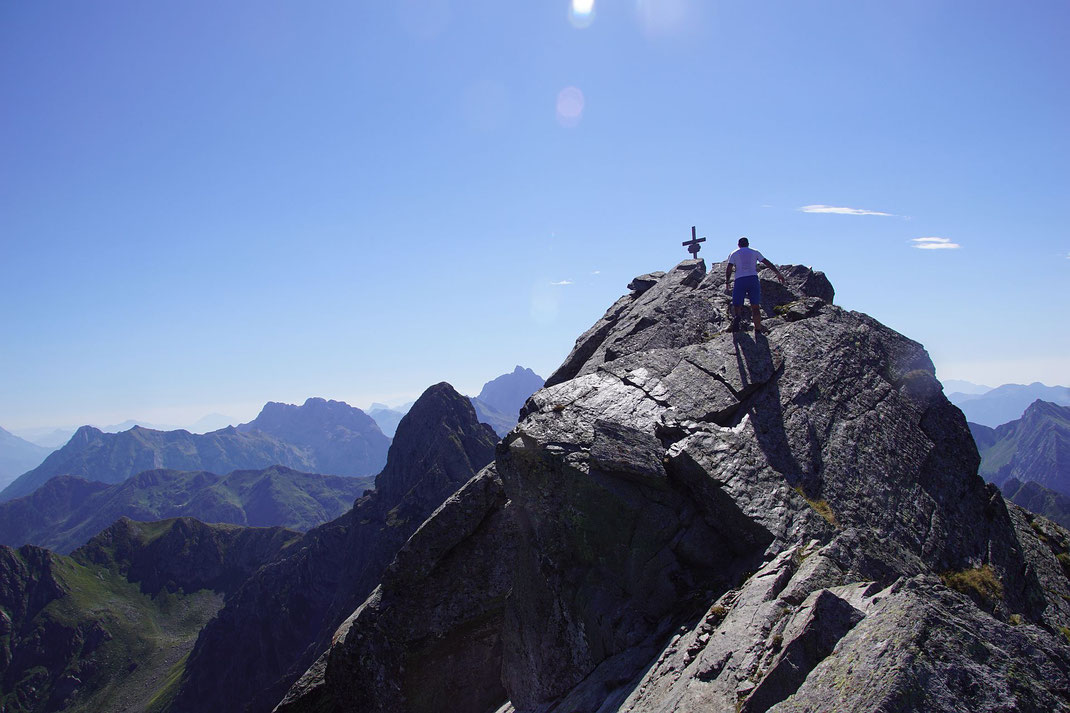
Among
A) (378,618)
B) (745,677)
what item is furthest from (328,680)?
(745,677)

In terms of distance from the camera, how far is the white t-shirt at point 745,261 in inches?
902

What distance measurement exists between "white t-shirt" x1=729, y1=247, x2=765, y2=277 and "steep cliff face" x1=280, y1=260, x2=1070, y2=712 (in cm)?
264

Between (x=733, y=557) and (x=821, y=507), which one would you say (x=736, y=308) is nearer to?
(x=821, y=507)

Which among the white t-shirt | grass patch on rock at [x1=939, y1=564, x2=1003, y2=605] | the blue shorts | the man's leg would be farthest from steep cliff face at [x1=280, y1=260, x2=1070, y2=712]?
the white t-shirt

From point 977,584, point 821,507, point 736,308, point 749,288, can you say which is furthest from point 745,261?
point 977,584

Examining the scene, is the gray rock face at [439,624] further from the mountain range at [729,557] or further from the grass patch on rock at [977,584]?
the grass patch on rock at [977,584]

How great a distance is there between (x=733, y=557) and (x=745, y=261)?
530 inches

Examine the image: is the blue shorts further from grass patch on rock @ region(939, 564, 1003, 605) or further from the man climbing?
grass patch on rock @ region(939, 564, 1003, 605)

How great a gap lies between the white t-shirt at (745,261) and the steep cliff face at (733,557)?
2.64 meters

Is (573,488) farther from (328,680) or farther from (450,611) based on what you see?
(328,680)

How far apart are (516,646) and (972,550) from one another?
47.9ft

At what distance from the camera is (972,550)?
15.9 metres

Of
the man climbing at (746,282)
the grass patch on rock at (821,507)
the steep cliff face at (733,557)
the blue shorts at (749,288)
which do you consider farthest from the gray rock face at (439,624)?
the blue shorts at (749,288)

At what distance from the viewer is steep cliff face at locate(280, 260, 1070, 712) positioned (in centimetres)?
882
